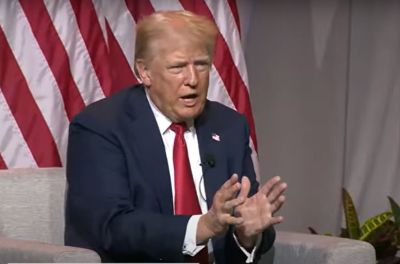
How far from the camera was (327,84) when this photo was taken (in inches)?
196

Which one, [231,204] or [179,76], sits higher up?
[179,76]

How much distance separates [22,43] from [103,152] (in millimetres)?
909

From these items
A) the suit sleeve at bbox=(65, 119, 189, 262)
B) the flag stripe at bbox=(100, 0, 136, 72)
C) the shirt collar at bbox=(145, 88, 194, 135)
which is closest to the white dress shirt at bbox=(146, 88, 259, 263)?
the shirt collar at bbox=(145, 88, 194, 135)

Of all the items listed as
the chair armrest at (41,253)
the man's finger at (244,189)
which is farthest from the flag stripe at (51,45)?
the man's finger at (244,189)

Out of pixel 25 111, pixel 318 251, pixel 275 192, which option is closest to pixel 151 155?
pixel 275 192

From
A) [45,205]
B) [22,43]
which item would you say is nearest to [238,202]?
[45,205]

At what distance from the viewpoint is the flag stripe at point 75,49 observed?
3.83 meters

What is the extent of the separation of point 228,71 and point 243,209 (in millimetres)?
1319

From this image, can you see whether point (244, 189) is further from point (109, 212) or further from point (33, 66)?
point (33, 66)

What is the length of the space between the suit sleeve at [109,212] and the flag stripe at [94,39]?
855 mm

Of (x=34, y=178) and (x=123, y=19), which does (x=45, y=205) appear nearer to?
(x=34, y=178)

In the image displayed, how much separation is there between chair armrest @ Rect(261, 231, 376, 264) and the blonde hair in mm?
579

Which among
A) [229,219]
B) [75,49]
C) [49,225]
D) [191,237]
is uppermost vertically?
[75,49]

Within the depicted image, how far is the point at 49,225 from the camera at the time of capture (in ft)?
11.0
